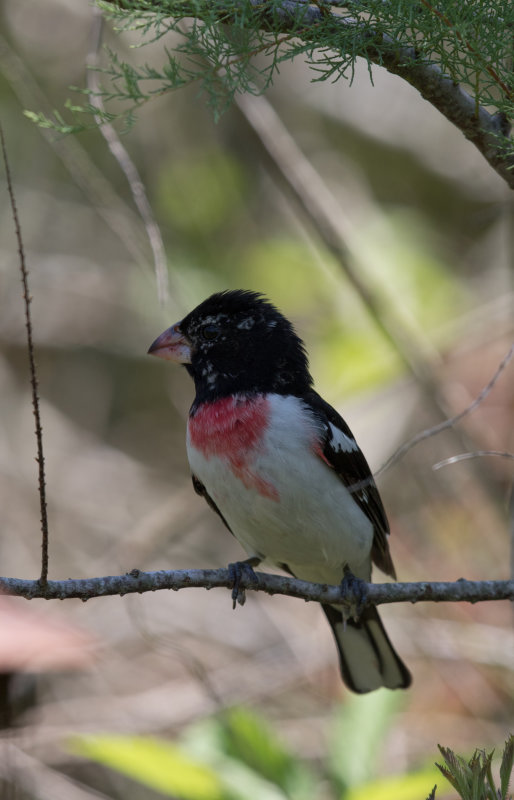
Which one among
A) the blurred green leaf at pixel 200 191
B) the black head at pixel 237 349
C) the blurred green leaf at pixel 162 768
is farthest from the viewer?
the blurred green leaf at pixel 200 191

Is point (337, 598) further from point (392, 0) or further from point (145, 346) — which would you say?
point (145, 346)

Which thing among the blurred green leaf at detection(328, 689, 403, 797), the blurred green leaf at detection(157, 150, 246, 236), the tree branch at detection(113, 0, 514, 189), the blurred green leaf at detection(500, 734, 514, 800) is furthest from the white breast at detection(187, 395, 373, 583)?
the blurred green leaf at detection(157, 150, 246, 236)

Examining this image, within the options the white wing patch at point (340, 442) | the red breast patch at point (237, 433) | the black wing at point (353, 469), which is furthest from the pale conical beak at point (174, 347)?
the white wing patch at point (340, 442)

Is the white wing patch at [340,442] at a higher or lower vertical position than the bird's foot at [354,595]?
higher

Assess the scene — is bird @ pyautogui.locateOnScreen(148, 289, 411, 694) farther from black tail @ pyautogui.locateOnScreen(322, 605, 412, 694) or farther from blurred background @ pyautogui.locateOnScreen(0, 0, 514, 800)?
blurred background @ pyautogui.locateOnScreen(0, 0, 514, 800)

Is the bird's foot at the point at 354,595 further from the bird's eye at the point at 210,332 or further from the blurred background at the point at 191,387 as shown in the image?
the bird's eye at the point at 210,332

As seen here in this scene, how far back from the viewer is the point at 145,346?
285 inches

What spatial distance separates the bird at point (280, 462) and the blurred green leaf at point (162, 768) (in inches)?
29.6

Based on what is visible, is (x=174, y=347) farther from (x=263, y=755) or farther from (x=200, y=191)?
(x=200, y=191)

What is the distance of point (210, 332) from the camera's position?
12.7 feet

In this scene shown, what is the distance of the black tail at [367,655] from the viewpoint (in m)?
3.92

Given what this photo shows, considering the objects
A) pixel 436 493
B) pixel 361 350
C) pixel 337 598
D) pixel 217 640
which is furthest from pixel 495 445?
pixel 337 598

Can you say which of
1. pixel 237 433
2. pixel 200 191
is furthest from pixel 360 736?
pixel 200 191

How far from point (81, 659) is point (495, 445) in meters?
3.33
